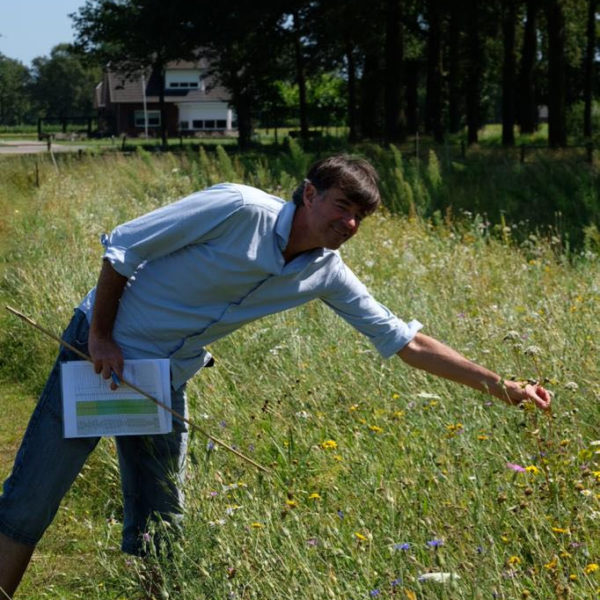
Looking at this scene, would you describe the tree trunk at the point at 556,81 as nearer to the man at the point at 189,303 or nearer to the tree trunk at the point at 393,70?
the tree trunk at the point at 393,70

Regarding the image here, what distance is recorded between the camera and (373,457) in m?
3.96

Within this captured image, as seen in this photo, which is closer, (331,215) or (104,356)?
(331,215)

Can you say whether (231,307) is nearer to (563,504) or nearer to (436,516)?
(436,516)

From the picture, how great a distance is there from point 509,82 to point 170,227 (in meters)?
31.9

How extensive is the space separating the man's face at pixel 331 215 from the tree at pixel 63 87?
12625cm

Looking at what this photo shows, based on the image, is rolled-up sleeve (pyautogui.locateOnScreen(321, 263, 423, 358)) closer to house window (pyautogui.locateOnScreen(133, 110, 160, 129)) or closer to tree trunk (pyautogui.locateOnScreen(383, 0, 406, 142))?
tree trunk (pyautogui.locateOnScreen(383, 0, 406, 142))

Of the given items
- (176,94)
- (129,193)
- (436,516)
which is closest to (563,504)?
(436,516)

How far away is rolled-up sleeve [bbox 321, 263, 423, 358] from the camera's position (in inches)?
144

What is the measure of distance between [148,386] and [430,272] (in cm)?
482

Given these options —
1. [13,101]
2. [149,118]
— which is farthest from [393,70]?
[13,101]

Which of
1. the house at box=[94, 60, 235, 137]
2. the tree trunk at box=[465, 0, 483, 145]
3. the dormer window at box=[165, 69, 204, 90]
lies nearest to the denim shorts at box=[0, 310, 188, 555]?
the tree trunk at box=[465, 0, 483, 145]

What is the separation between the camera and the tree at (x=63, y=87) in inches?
4963

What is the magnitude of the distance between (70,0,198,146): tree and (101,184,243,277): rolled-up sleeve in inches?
1379

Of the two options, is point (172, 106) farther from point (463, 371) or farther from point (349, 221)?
point (349, 221)
